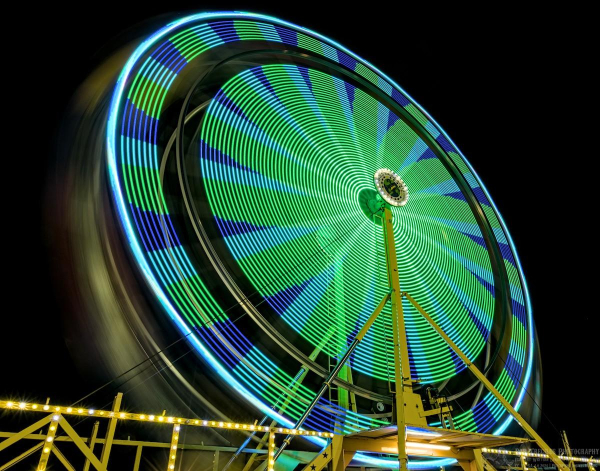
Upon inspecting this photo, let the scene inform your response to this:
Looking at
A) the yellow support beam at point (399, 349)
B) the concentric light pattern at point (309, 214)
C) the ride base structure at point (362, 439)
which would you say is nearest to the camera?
the ride base structure at point (362, 439)

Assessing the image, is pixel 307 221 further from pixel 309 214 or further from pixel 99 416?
pixel 99 416

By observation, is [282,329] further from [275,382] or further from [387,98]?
[387,98]

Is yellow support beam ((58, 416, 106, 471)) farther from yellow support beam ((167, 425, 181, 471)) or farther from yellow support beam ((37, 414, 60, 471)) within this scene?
yellow support beam ((167, 425, 181, 471))

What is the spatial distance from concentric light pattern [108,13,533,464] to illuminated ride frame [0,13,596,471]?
0.07 feet

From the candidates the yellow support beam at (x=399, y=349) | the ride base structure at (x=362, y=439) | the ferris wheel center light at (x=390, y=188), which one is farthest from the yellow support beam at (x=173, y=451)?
the ferris wheel center light at (x=390, y=188)

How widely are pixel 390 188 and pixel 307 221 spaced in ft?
3.95

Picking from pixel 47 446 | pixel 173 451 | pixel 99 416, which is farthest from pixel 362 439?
pixel 47 446

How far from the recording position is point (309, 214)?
17.2ft

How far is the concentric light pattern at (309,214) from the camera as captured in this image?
3.55 meters

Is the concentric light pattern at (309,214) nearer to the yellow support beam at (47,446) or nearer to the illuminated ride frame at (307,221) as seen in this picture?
the illuminated ride frame at (307,221)

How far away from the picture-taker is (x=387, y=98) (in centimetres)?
638

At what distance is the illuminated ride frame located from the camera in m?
3.49

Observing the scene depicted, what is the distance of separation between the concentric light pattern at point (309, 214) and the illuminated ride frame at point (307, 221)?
0.07 ft

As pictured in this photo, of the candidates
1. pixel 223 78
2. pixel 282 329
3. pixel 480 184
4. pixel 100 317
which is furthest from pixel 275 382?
pixel 480 184
